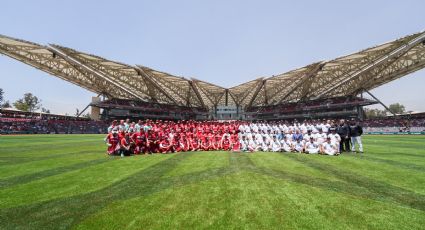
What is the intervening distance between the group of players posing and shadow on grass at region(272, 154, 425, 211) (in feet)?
23.0

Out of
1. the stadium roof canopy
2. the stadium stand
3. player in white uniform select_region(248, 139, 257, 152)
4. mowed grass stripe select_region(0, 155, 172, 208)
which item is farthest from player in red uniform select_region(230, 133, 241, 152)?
the stadium stand

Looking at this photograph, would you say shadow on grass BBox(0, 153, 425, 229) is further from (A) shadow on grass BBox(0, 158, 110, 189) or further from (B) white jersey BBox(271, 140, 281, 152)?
(B) white jersey BBox(271, 140, 281, 152)

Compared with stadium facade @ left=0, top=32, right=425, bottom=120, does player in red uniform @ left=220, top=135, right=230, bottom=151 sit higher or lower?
lower

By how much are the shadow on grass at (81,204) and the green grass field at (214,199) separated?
0.02 metres

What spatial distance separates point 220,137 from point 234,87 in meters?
54.2

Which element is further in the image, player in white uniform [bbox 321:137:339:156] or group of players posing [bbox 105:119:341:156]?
group of players posing [bbox 105:119:341:156]

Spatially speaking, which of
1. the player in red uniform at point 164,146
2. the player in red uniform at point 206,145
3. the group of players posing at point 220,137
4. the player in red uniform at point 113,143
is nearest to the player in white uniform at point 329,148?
the group of players posing at point 220,137

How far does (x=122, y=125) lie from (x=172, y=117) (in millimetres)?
66823

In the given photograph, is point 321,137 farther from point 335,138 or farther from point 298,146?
point 298,146

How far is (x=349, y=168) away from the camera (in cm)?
912

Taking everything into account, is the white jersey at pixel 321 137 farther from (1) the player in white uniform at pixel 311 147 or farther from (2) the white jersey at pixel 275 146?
(2) the white jersey at pixel 275 146

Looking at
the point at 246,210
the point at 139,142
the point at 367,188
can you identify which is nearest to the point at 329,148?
the point at 367,188

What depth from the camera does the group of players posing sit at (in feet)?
46.1

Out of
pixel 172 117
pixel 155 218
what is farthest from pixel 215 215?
pixel 172 117
